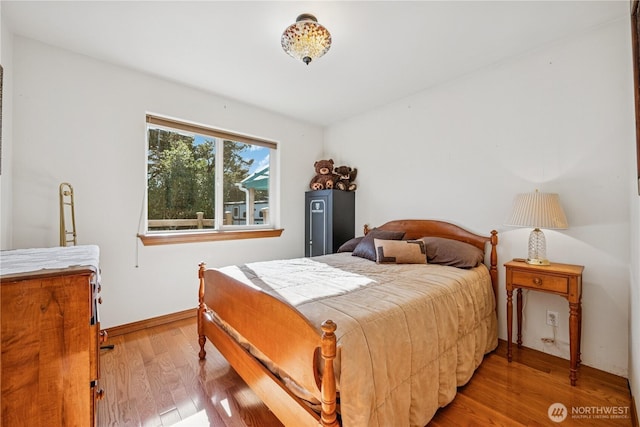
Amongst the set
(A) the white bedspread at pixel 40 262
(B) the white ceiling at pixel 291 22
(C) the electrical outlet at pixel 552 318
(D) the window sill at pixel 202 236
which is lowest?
(C) the electrical outlet at pixel 552 318

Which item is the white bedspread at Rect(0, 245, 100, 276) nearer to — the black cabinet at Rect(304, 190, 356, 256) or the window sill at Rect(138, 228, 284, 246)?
the window sill at Rect(138, 228, 284, 246)

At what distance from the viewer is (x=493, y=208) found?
2.49 m

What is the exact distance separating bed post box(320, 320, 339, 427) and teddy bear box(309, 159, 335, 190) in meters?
2.83

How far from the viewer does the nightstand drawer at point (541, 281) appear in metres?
1.87

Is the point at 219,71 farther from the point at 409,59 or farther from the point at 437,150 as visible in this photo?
the point at 437,150

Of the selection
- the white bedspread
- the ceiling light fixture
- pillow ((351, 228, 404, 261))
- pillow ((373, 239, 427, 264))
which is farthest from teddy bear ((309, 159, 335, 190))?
the white bedspread

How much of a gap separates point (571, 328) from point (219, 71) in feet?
11.7

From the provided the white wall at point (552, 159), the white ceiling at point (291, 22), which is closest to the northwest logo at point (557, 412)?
the white wall at point (552, 159)

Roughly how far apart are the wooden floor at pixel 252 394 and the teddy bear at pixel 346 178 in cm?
240

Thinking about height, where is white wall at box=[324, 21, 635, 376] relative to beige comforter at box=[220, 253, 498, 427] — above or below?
above

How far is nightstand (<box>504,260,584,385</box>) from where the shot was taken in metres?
1.82

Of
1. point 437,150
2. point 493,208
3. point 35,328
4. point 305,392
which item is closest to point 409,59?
point 437,150

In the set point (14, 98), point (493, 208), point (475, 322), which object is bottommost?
point (475, 322)

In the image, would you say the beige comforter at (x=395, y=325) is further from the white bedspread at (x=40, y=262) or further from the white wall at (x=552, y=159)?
the white bedspread at (x=40, y=262)
